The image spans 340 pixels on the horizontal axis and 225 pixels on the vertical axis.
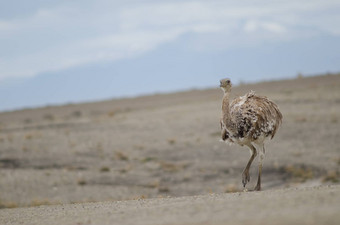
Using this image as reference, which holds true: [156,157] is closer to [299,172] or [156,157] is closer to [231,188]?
[231,188]

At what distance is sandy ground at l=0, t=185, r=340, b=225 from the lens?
926 centimetres

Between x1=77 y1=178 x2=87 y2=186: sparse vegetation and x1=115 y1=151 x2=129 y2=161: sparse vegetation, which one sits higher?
x1=115 y1=151 x2=129 y2=161: sparse vegetation

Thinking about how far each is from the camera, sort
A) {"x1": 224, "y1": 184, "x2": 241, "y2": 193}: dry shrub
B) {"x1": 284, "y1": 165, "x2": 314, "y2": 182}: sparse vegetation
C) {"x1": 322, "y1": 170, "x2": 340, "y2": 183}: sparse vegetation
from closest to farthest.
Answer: {"x1": 224, "y1": 184, "x2": 241, "y2": 193}: dry shrub, {"x1": 322, "y1": 170, "x2": 340, "y2": 183}: sparse vegetation, {"x1": 284, "y1": 165, "x2": 314, "y2": 182}: sparse vegetation

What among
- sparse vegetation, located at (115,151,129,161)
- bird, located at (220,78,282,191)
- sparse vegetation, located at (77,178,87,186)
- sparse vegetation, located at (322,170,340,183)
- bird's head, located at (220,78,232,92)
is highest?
bird's head, located at (220,78,232,92)

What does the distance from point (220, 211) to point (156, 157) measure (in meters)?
21.8

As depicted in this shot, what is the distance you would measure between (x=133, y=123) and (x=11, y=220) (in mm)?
27046

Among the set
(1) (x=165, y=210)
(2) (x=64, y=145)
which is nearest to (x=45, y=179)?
(2) (x=64, y=145)

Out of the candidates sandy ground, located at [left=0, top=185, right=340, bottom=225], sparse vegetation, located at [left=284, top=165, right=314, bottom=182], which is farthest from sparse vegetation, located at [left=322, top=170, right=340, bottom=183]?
sandy ground, located at [left=0, top=185, right=340, bottom=225]

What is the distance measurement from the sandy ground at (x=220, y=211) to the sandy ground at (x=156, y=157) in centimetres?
1047

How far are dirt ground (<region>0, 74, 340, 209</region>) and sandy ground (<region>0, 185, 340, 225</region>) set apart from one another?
1047 centimetres

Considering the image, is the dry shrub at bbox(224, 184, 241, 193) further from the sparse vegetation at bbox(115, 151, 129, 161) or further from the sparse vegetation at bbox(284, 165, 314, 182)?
the sparse vegetation at bbox(115, 151, 129, 161)

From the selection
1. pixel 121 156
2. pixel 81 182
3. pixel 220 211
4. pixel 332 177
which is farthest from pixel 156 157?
pixel 220 211

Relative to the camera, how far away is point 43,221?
1255cm

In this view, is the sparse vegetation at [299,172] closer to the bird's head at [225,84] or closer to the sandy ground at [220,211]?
Result: the bird's head at [225,84]
